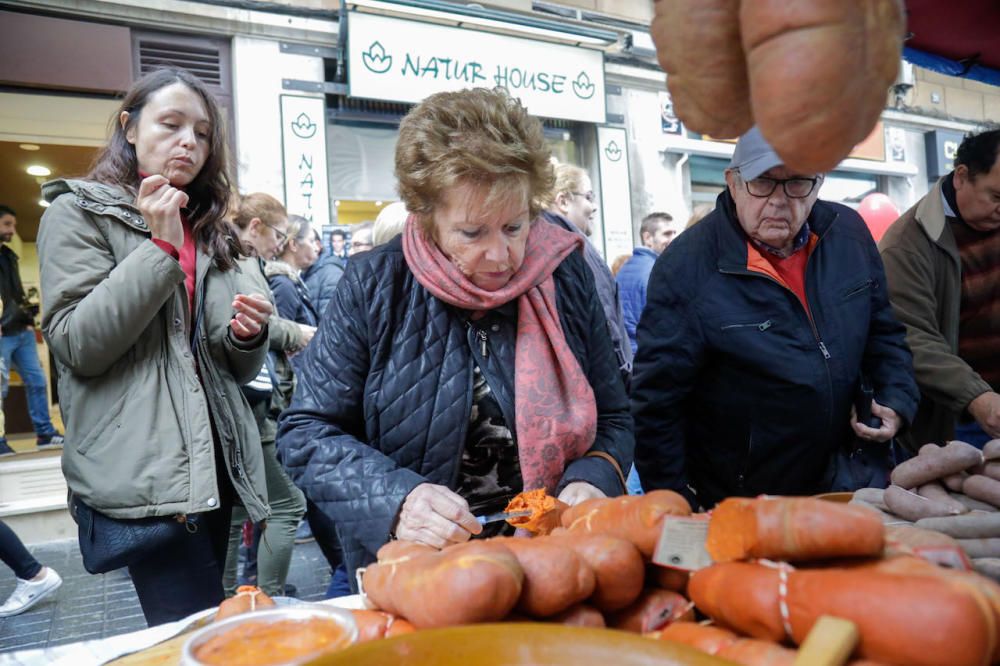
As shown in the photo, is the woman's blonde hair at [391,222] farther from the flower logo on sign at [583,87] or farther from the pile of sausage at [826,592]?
the flower logo on sign at [583,87]

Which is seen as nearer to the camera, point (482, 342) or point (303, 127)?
point (482, 342)

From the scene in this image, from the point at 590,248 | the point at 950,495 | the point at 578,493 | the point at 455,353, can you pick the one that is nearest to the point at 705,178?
the point at 590,248

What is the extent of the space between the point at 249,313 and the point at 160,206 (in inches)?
15.9

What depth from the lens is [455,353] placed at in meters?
1.85

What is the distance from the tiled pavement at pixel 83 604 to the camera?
361 centimetres

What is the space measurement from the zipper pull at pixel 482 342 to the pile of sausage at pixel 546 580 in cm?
83

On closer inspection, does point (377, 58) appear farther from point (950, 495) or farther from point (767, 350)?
point (950, 495)

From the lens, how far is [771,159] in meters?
2.03

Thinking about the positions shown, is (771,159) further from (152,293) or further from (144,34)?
(144,34)

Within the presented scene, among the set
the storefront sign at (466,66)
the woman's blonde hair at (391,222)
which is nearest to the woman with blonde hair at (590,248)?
the woman's blonde hair at (391,222)

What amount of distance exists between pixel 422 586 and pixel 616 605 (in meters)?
0.29

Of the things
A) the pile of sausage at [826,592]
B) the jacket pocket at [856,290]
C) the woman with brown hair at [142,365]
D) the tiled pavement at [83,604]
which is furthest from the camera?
the tiled pavement at [83,604]

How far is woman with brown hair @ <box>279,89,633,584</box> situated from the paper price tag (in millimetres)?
720

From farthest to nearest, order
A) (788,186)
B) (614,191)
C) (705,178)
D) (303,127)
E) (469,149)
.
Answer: (705,178)
(614,191)
(303,127)
(788,186)
(469,149)
